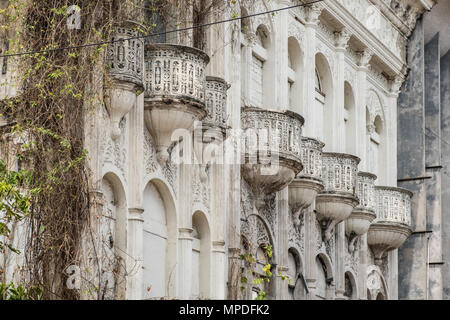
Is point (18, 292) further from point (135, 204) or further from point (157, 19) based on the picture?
point (157, 19)

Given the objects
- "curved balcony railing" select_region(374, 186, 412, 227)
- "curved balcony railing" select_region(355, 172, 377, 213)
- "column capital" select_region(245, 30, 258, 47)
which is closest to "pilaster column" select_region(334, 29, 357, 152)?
"curved balcony railing" select_region(355, 172, 377, 213)

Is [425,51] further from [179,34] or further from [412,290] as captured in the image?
[179,34]

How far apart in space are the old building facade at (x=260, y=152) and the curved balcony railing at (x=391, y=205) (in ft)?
0.13

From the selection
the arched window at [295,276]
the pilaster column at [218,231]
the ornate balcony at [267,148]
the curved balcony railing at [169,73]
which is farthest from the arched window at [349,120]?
the curved balcony railing at [169,73]

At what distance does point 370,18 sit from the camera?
35.1 metres

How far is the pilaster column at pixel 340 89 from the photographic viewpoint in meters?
32.5

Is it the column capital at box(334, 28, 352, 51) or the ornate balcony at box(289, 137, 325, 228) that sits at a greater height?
the column capital at box(334, 28, 352, 51)

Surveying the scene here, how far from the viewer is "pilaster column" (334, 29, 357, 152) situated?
32.5 m

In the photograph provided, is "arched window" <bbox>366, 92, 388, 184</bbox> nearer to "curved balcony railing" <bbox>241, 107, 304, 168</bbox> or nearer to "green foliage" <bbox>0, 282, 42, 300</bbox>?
"curved balcony railing" <bbox>241, 107, 304, 168</bbox>

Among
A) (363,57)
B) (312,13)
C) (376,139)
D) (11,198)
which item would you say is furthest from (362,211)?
(11,198)

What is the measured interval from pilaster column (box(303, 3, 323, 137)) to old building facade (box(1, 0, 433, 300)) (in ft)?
0.13

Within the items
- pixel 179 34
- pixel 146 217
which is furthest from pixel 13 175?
pixel 179 34

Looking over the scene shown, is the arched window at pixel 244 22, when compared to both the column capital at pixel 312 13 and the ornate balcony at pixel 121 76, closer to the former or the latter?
the column capital at pixel 312 13

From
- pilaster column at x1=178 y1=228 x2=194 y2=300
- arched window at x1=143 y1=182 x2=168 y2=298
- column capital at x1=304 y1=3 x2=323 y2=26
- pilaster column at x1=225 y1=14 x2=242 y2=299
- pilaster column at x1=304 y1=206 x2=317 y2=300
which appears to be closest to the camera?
arched window at x1=143 y1=182 x2=168 y2=298
